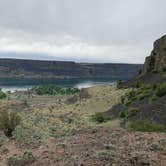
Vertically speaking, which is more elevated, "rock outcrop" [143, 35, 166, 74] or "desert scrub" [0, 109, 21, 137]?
"rock outcrop" [143, 35, 166, 74]

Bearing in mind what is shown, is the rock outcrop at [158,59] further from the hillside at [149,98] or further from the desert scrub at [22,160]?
the desert scrub at [22,160]

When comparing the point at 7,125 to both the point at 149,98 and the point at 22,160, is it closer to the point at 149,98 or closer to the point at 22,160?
the point at 22,160

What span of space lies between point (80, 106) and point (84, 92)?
639 inches

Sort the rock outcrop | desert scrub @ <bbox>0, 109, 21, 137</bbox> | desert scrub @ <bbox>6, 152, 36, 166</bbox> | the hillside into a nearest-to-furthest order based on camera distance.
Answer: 1. desert scrub @ <bbox>6, 152, 36, 166</bbox>
2. desert scrub @ <bbox>0, 109, 21, 137</bbox>
3. the hillside
4. the rock outcrop

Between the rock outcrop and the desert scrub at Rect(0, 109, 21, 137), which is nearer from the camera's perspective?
the desert scrub at Rect(0, 109, 21, 137)

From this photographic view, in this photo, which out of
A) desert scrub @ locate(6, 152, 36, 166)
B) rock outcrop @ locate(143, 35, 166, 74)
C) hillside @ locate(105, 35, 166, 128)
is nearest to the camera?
desert scrub @ locate(6, 152, 36, 166)

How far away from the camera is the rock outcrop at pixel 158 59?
6438cm

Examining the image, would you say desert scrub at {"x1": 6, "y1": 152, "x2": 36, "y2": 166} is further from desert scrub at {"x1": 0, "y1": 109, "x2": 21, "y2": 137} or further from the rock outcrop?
the rock outcrop

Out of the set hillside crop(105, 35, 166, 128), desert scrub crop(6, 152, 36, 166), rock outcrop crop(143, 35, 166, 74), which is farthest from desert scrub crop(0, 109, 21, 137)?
rock outcrop crop(143, 35, 166, 74)

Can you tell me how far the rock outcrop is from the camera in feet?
211

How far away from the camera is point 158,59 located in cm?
6631

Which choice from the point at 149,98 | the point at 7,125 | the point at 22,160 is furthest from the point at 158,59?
the point at 22,160

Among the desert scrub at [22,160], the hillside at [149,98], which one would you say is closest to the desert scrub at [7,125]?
the hillside at [149,98]

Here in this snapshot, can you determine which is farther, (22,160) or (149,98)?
(149,98)
